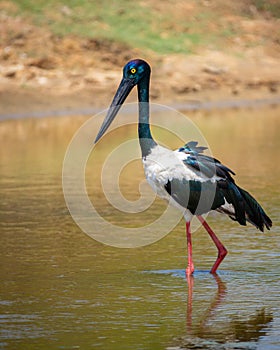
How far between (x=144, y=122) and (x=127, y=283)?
49.4 inches

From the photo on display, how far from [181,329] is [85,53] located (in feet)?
69.2

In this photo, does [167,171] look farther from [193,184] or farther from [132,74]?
[132,74]

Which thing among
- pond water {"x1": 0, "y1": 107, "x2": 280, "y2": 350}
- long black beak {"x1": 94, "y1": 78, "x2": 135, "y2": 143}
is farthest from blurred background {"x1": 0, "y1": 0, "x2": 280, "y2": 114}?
long black beak {"x1": 94, "y1": 78, "x2": 135, "y2": 143}

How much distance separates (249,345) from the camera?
5898 mm

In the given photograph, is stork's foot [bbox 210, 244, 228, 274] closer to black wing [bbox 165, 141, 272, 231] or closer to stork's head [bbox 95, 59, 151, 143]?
black wing [bbox 165, 141, 272, 231]

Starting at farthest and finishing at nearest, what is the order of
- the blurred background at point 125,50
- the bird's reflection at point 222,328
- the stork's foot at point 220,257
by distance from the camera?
the blurred background at point 125,50
the stork's foot at point 220,257
the bird's reflection at point 222,328

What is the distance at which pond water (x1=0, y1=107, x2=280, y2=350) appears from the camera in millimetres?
6156

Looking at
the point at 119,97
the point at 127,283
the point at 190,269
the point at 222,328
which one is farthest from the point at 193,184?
the point at 222,328

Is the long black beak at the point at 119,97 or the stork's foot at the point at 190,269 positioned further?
the long black beak at the point at 119,97

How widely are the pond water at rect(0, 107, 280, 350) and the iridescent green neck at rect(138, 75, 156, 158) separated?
947 millimetres

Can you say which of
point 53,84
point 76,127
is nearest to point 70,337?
point 76,127

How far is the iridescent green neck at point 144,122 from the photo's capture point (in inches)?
306

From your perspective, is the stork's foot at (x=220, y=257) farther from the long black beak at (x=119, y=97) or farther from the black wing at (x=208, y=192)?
the long black beak at (x=119, y=97)

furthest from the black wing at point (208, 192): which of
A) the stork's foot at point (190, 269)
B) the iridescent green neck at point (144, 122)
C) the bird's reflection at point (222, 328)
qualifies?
the bird's reflection at point (222, 328)
